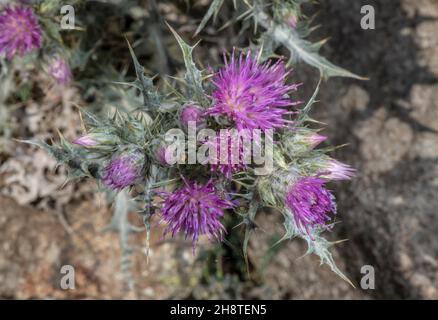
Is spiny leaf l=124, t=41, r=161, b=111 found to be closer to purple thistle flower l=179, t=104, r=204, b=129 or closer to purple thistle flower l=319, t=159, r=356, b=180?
purple thistle flower l=179, t=104, r=204, b=129

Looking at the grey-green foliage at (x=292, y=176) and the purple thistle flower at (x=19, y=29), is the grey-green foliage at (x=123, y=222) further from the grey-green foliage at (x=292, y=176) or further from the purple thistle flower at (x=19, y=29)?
the grey-green foliage at (x=292, y=176)

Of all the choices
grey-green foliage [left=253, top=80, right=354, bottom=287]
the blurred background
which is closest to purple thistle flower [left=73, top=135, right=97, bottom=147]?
grey-green foliage [left=253, top=80, right=354, bottom=287]

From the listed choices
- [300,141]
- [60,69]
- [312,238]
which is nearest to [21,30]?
[60,69]

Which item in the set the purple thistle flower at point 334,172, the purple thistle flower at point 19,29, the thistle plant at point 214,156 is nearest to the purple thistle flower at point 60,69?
the purple thistle flower at point 19,29

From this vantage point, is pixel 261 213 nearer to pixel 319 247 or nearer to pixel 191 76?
pixel 319 247

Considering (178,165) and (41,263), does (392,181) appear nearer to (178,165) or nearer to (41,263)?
(178,165)

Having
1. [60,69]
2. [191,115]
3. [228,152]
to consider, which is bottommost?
[228,152]

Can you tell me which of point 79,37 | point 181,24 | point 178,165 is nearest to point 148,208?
point 178,165
